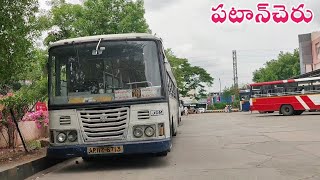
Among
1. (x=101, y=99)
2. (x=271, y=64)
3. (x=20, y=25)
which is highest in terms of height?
(x=271, y=64)

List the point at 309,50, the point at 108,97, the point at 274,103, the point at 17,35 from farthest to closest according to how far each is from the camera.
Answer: the point at 309,50, the point at 274,103, the point at 17,35, the point at 108,97

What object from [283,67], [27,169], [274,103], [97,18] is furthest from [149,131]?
[283,67]

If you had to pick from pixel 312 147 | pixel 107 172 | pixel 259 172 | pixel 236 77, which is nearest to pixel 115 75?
pixel 107 172

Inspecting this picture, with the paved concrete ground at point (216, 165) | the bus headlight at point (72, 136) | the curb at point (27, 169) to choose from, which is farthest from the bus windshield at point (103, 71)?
the paved concrete ground at point (216, 165)

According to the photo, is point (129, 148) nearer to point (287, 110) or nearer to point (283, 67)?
point (287, 110)

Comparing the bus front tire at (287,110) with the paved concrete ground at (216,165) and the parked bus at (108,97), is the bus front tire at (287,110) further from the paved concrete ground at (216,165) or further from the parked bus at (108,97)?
the parked bus at (108,97)

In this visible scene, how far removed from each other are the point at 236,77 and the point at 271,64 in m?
7.24

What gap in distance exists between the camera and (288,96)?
1258 inches

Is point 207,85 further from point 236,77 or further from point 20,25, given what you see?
point 20,25

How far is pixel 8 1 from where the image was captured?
28.6ft

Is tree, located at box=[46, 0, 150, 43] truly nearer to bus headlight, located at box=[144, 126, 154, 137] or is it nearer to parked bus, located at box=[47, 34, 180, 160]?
parked bus, located at box=[47, 34, 180, 160]

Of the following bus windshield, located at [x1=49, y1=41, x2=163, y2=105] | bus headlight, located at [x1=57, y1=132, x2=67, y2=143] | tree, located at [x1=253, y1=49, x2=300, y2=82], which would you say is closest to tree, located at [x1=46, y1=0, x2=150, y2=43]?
bus windshield, located at [x1=49, y1=41, x2=163, y2=105]

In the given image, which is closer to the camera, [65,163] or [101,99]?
[101,99]

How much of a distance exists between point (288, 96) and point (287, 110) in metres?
1.19
